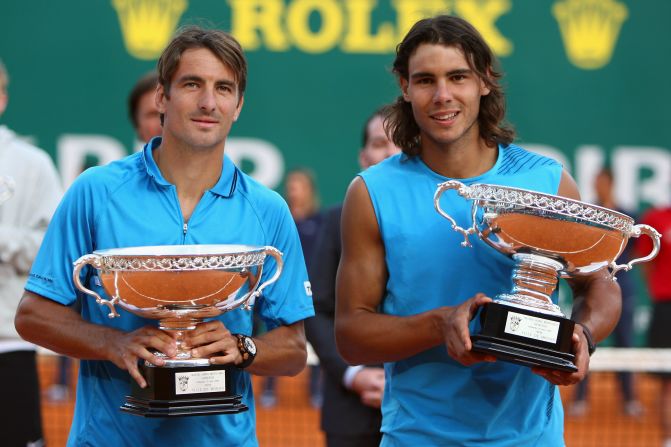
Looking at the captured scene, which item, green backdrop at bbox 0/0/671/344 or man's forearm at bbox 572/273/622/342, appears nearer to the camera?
man's forearm at bbox 572/273/622/342

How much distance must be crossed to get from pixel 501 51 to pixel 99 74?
3.96 meters

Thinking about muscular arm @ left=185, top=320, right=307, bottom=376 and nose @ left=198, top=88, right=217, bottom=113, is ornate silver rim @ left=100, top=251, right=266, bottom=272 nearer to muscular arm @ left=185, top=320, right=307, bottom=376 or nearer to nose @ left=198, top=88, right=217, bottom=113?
muscular arm @ left=185, top=320, right=307, bottom=376

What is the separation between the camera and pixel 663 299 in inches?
339

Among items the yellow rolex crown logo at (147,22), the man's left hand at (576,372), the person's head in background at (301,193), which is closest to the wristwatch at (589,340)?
the man's left hand at (576,372)

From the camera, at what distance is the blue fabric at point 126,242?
10.5 ft

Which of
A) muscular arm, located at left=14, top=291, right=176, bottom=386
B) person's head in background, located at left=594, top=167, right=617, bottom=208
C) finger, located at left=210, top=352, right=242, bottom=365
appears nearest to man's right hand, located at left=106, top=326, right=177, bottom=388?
muscular arm, located at left=14, top=291, right=176, bottom=386

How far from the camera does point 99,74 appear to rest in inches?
449

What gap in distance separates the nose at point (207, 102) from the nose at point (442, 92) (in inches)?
25.0

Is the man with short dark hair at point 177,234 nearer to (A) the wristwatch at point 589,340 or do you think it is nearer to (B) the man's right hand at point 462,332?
(B) the man's right hand at point 462,332

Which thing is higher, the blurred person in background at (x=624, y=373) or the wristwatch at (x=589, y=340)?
the wristwatch at (x=589, y=340)

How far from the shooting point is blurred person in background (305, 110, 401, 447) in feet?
14.1

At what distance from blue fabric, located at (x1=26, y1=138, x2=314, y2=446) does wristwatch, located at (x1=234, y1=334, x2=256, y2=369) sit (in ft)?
0.59

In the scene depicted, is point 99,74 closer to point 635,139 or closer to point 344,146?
point 344,146

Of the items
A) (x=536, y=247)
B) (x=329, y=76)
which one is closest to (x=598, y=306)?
(x=536, y=247)
